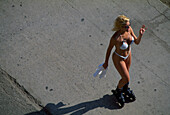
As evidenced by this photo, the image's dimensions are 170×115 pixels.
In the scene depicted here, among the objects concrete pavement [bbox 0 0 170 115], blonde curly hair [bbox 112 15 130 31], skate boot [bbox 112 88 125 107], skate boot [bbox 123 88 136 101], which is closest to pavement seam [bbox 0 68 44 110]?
concrete pavement [bbox 0 0 170 115]

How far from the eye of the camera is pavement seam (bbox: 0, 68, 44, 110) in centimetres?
477

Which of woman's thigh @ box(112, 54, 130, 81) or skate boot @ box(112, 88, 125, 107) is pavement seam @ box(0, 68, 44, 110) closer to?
skate boot @ box(112, 88, 125, 107)

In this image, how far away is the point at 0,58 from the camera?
5457mm

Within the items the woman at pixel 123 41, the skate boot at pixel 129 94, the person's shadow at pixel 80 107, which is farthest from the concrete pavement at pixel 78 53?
the woman at pixel 123 41

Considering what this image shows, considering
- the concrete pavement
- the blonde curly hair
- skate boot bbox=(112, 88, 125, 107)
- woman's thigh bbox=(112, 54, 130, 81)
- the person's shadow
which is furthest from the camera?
the concrete pavement

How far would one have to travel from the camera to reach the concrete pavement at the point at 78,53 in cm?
494

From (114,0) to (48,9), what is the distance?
2199mm

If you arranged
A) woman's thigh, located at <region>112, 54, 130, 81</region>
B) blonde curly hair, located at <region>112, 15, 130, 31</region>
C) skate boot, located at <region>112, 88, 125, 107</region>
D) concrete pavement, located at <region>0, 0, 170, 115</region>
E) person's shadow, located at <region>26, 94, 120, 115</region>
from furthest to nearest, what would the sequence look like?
1. concrete pavement, located at <region>0, 0, 170, 115</region>
2. skate boot, located at <region>112, 88, 125, 107</region>
3. person's shadow, located at <region>26, 94, 120, 115</region>
4. woman's thigh, located at <region>112, 54, 130, 81</region>
5. blonde curly hair, located at <region>112, 15, 130, 31</region>

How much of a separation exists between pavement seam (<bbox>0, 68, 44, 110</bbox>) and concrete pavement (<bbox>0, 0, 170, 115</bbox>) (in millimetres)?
68

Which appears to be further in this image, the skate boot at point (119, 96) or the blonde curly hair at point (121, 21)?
the skate boot at point (119, 96)

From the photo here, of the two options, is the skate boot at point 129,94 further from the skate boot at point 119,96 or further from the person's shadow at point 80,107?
the person's shadow at point 80,107

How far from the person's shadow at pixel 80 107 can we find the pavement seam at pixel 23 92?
0.17 m

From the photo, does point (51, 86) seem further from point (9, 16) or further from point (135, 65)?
point (9, 16)

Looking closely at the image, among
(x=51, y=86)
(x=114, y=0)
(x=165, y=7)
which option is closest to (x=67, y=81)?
(x=51, y=86)
